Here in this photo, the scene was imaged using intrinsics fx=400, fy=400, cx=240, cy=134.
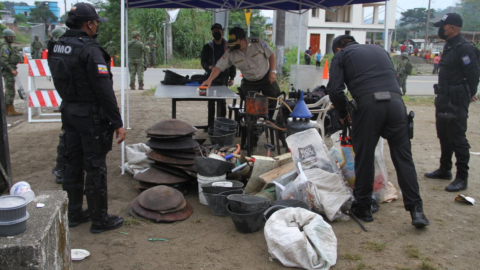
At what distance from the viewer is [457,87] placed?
4992 mm

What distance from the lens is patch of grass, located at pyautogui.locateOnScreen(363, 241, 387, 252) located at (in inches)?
142

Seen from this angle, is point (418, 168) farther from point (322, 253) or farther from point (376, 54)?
point (322, 253)

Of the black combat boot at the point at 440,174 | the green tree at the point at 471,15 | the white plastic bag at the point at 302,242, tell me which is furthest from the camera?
the green tree at the point at 471,15

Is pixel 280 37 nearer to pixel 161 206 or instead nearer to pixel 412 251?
pixel 161 206

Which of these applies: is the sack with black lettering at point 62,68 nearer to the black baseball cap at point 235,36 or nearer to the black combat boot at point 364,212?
the black combat boot at point 364,212

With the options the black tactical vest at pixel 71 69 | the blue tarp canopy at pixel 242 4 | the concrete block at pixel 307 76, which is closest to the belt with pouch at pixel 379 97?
the black tactical vest at pixel 71 69

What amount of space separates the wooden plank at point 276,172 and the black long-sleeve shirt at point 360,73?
1.03 meters

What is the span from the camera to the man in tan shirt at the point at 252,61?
643cm

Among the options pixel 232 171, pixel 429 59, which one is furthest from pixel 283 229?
pixel 429 59

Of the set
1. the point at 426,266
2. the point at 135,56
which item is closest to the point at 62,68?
the point at 426,266

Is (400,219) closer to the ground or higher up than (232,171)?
closer to the ground

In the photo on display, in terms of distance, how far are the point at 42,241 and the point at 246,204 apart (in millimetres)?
1985

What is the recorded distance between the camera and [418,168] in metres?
6.00

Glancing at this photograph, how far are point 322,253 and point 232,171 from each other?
1.70 metres
